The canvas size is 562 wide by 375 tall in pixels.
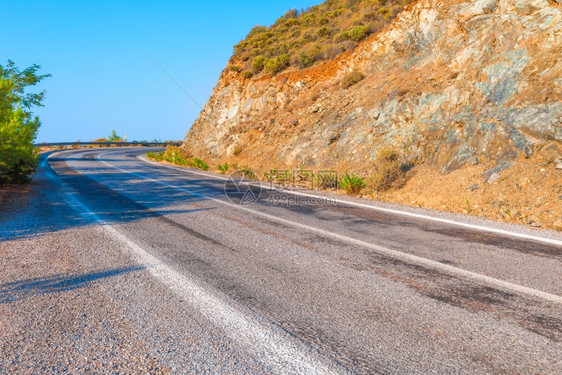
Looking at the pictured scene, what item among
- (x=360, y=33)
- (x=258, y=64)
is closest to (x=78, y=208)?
(x=360, y=33)

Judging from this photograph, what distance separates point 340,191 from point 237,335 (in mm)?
9262

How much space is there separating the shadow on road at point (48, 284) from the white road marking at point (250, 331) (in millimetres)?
514

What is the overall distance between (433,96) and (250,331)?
39.7 ft

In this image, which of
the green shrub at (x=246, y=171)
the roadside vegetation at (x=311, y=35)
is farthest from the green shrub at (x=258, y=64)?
the green shrub at (x=246, y=171)

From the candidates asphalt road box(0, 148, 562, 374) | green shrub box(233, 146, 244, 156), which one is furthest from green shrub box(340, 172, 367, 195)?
green shrub box(233, 146, 244, 156)

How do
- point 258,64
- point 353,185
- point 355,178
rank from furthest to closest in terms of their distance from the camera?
point 258,64 → point 355,178 → point 353,185

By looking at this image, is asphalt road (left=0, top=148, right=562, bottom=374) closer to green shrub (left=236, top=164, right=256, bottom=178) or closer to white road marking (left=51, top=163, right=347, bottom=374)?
white road marking (left=51, top=163, right=347, bottom=374)

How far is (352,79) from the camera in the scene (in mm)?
18359

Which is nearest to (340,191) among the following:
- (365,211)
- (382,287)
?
(365,211)

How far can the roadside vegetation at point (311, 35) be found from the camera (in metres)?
21.2

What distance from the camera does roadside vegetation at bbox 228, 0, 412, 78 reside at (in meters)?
21.2

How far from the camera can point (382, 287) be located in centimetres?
357

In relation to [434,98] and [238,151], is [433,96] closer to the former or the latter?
[434,98]

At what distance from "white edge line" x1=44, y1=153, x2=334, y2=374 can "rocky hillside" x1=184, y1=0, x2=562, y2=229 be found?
317 inches
